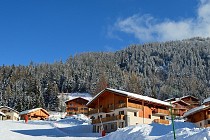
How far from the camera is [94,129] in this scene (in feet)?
184

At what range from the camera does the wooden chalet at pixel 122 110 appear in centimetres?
5281

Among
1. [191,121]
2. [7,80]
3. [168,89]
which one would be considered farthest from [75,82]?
[191,121]

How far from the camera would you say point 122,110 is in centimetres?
5409

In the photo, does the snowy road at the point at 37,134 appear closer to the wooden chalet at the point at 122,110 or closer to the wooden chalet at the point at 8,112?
the wooden chalet at the point at 122,110

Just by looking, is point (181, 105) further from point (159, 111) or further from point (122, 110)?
point (122, 110)

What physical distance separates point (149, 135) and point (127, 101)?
24834mm

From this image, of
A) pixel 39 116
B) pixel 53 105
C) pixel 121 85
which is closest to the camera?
pixel 39 116

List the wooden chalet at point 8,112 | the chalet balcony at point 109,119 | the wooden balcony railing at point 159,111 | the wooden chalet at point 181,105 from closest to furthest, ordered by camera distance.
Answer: the chalet balcony at point 109,119 → the wooden balcony railing at point 159,111 → the wooden chalet at point 8,112 → the wooden chalet at point 181,105

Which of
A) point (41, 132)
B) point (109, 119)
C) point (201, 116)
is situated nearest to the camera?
point (41, 132)

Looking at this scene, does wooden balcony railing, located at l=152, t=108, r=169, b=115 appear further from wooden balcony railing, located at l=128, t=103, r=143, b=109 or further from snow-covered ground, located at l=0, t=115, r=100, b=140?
snow-covered ground, located at l=0, t=115, r=100, b=140

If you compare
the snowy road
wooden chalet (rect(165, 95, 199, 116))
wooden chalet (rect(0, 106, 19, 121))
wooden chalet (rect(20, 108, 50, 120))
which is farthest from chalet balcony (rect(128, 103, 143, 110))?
wooden chalet (rect(0, 106, 19, 121))

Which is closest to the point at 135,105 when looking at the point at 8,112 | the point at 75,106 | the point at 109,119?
the point at 109,119

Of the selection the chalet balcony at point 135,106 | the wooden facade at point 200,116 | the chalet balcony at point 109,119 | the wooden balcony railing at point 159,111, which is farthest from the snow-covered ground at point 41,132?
the wooden facade at point 200,116

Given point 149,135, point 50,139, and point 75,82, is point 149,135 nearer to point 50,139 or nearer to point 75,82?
point 50,139
